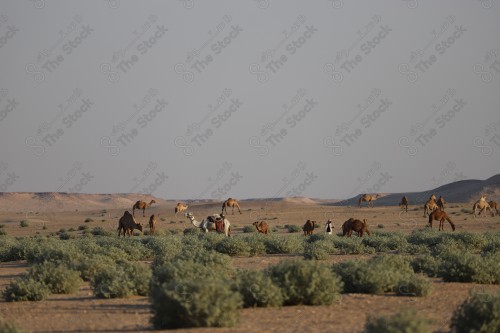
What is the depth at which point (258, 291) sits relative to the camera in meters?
12.5

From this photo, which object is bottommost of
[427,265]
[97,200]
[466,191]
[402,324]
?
[402,324]

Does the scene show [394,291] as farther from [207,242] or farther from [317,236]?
[317,236]

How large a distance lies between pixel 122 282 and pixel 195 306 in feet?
13.9

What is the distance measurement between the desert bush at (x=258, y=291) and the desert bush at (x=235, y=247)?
12137mm

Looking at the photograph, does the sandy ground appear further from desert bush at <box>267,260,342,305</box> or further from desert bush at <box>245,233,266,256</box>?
desert bush at <box>245,233,266,256</box>

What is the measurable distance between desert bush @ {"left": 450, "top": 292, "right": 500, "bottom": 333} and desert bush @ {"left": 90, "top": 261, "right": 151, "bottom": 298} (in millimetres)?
6646

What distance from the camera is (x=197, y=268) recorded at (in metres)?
13.8

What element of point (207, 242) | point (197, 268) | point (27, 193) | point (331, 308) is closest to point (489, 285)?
point (331, 308)

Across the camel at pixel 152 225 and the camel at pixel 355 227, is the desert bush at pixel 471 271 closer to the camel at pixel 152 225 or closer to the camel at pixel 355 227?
the camel at pixel 355 227

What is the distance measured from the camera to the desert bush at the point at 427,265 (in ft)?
56.3

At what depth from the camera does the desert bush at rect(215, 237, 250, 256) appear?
25.1 m

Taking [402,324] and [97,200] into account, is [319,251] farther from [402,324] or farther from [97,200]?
[97,200]

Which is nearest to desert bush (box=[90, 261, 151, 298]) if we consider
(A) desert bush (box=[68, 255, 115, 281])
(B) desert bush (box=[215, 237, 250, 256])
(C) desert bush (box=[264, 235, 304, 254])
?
(A) desert bush (box=[68, 255, 115, 281])

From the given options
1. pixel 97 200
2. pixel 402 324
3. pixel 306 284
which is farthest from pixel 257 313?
pixel 97 200
